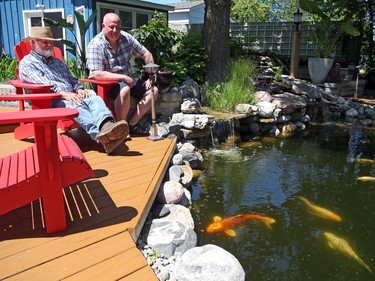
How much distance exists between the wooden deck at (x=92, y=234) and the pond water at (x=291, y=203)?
695 millimetres

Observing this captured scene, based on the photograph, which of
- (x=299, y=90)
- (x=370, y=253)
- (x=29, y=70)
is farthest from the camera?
(x=299, y=90)

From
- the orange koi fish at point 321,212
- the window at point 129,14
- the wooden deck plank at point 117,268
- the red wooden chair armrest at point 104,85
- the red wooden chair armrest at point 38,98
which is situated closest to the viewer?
the wooden deck plank at point 117,268

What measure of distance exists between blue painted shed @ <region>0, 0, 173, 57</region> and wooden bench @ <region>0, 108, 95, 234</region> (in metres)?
6.74

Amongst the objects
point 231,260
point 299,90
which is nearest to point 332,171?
point 231,260

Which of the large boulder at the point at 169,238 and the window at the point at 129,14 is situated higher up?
the window at the point at 129,14

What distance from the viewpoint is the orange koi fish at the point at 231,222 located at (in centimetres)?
263

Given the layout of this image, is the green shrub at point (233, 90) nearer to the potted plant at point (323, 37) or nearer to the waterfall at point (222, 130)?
the waterfall at point (222, 130)

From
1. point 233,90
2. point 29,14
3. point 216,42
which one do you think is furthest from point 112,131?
point 29,14

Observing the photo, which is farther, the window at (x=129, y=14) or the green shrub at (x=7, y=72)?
the window at (x=129, y=14)

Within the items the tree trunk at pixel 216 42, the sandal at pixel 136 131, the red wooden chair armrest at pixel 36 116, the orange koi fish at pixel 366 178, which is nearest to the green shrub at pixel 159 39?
the tree trunk at pixel 216 42

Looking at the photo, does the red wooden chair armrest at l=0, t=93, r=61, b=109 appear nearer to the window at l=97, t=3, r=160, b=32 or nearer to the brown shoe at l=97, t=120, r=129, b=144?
the brown shoe at l=97, t=120, r=129, b=144

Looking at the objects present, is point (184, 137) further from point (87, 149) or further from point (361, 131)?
point (361, 131)

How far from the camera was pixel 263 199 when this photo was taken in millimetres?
3227

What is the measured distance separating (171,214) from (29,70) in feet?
5.76
